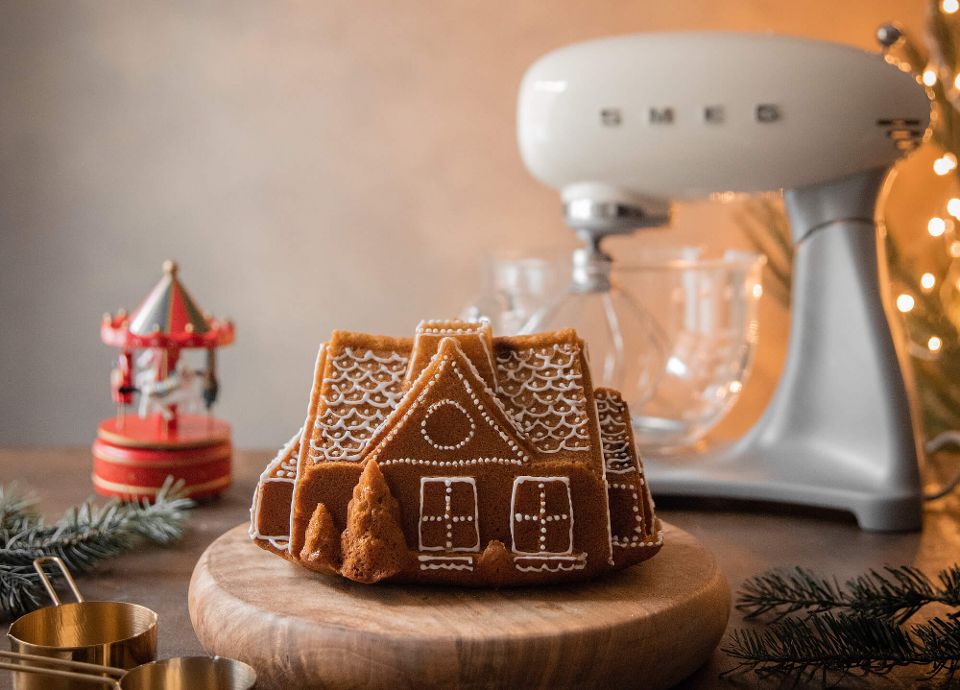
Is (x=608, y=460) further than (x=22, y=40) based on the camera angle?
No

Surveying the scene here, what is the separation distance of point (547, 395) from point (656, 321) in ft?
1.41

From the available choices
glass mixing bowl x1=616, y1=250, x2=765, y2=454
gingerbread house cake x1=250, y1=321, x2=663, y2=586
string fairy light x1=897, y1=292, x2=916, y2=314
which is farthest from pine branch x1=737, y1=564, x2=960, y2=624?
string fairy light x1=897, y1=292, x2=916, y2=314

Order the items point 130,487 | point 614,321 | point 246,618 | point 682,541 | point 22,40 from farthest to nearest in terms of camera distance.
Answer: point 22,40 < point 614,321 < point 130,487 < point 682,541 < point 246,618

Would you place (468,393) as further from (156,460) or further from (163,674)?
(156,460)

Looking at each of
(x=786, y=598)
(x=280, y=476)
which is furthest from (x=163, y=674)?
(x=786, y=598)

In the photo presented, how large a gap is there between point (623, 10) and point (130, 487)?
1.08 meters

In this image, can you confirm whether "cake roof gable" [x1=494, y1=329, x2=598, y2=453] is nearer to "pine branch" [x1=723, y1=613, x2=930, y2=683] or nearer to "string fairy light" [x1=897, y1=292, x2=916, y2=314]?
"pine branch" [x1=723, y1=613, x2=930, y2=683]

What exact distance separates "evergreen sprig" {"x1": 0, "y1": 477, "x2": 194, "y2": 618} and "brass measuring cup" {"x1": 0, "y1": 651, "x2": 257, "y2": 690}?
203 millimetres

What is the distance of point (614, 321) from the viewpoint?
100cm

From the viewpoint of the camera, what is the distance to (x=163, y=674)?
425 mm

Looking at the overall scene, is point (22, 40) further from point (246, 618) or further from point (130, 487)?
point (246, 618)

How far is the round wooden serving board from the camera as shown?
1.50ft

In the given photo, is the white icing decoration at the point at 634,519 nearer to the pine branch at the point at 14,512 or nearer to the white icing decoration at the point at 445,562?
the white icing decoration at the point at 445,562

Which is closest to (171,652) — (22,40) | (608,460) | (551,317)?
(608,460)
